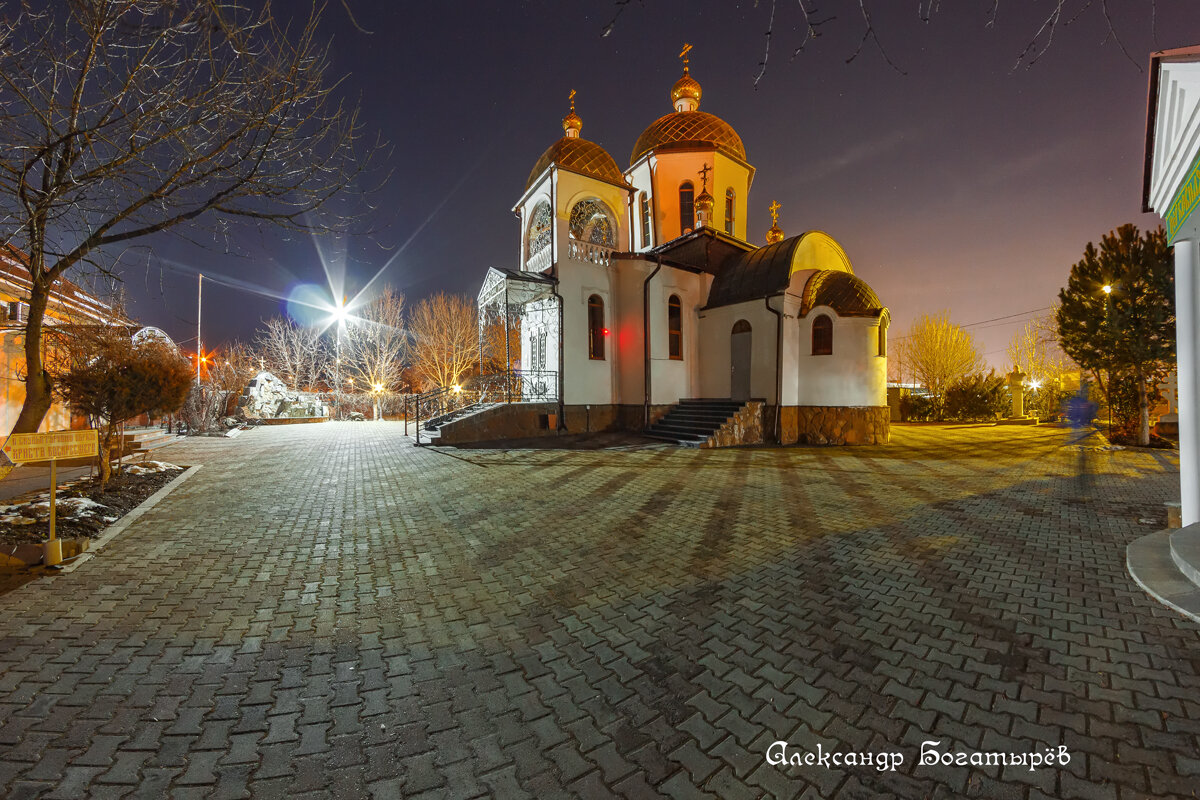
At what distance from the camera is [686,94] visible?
69.5 feet

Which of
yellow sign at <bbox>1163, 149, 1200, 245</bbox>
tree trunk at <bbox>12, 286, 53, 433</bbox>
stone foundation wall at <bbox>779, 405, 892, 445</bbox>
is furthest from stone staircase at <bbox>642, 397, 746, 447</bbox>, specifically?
tree trunk at <bbox>12, 286, 53, 433</bbox>

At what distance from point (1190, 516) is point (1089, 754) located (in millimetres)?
5037

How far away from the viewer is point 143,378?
7.77m

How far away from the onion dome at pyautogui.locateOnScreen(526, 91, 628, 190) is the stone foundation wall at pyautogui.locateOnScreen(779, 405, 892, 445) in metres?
11.2

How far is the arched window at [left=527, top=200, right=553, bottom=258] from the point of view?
16719 millimetres

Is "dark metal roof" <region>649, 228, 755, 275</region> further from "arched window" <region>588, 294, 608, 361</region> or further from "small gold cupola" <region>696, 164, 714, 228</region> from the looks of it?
"arched window" <region>588, 294, 608, 361</region>

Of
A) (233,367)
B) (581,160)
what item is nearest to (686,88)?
(581,160)

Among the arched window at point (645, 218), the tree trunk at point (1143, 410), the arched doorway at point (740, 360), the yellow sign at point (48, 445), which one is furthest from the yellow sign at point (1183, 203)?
the arched window at point (645, 218)

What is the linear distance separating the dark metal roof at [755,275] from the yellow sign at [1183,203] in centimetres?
1018

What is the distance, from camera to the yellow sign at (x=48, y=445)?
12.8 feet

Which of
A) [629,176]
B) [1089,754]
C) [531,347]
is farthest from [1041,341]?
[1089,754]

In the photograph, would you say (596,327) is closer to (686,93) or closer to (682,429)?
(682,429)

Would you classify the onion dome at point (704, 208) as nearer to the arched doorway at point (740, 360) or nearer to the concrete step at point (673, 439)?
the arched doorway at point (740, 360)

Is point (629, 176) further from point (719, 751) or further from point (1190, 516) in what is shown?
point (719, 751)
